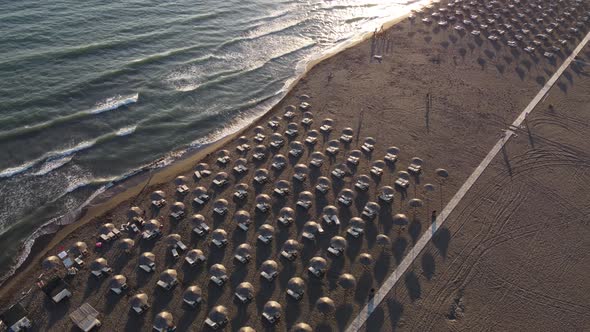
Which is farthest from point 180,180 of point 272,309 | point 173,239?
point 272,309

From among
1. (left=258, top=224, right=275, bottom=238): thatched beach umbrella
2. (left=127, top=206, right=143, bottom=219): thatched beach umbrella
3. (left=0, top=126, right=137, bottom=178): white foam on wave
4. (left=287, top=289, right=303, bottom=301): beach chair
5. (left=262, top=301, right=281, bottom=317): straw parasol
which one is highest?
(left=0, top=126, right=137, bottom=178): white foam on wave

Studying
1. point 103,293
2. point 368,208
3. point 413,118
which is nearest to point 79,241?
point 103,293

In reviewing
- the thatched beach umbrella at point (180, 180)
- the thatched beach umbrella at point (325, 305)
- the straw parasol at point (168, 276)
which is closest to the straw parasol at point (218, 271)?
the straw parasol at point (168, 276)

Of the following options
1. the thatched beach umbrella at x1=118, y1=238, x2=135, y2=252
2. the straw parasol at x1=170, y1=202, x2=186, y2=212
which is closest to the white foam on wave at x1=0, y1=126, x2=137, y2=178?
the straw parasol at x1=170, y1=202, x2=186, y2=212

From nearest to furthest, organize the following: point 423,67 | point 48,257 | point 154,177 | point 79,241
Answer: point 48,257 < point 79,241 < point 154,177 < point 423,67

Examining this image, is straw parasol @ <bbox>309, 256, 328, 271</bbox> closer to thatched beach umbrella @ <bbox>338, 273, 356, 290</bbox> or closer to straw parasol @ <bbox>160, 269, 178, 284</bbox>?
thatched beach umbrella @ <bbox>338, 273, 356, 290</bbox>

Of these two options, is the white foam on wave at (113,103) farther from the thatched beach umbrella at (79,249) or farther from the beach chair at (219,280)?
the beach chair at (219,280)

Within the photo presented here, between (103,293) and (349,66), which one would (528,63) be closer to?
(349,66)
